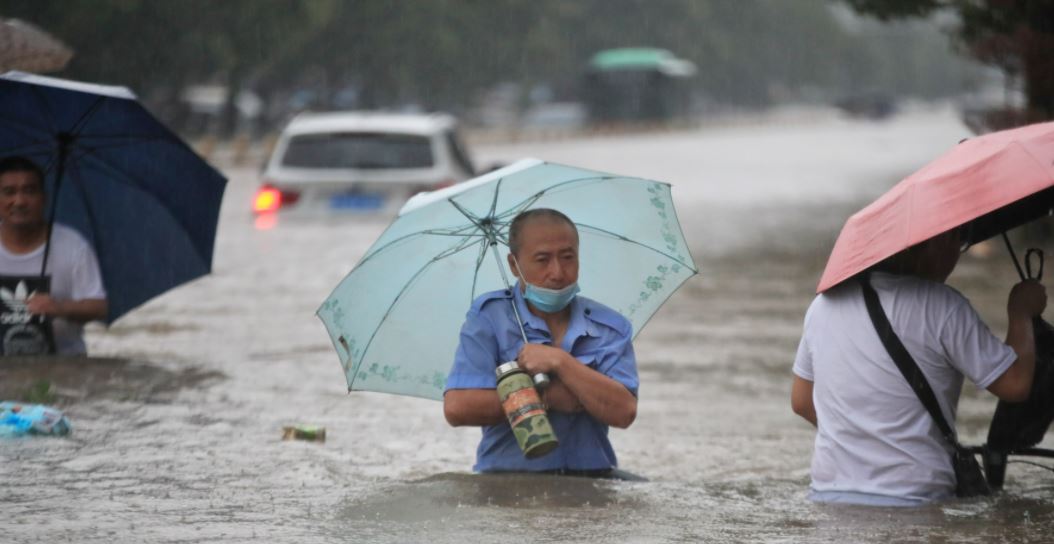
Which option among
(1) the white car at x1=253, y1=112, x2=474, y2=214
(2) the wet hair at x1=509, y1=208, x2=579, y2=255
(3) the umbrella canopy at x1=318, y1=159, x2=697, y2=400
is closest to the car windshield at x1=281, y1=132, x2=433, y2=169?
(1) the white car at x1=253, y1=112, x2=474, y2=214

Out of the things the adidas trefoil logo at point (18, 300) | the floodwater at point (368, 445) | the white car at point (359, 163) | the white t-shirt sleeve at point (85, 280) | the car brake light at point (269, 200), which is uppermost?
the white car at point (359, 163)

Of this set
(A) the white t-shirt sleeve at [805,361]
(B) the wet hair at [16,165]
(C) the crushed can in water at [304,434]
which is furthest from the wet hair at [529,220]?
(B) the wet hair at [16,165]

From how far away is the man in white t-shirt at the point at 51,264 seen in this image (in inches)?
320

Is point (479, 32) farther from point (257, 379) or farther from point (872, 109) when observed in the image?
point (257, 379)

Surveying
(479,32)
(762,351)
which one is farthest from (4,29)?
(479,32)

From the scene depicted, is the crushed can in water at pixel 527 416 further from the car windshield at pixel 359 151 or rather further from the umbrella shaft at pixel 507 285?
the car windshield at pixel 359 151

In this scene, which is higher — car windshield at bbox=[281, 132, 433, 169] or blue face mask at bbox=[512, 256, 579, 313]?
car windshield at bbox=[281, 132, 433, 169]

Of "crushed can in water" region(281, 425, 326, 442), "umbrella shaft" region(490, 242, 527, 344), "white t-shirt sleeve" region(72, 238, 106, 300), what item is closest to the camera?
"umbrella shaft" region(490, 242, 527, 344)

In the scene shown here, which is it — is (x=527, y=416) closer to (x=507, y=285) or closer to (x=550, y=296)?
(x=550, y=296)

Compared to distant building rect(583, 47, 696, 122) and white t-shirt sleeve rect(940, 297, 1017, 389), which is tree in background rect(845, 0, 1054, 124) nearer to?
white t-shirt sleeve rect(940, 297, 1017, 389)

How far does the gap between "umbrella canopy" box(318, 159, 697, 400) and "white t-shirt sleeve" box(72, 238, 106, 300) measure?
7.90ft

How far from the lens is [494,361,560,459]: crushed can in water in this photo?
527 centimetres

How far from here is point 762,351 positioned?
479 inches

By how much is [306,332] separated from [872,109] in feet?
356
